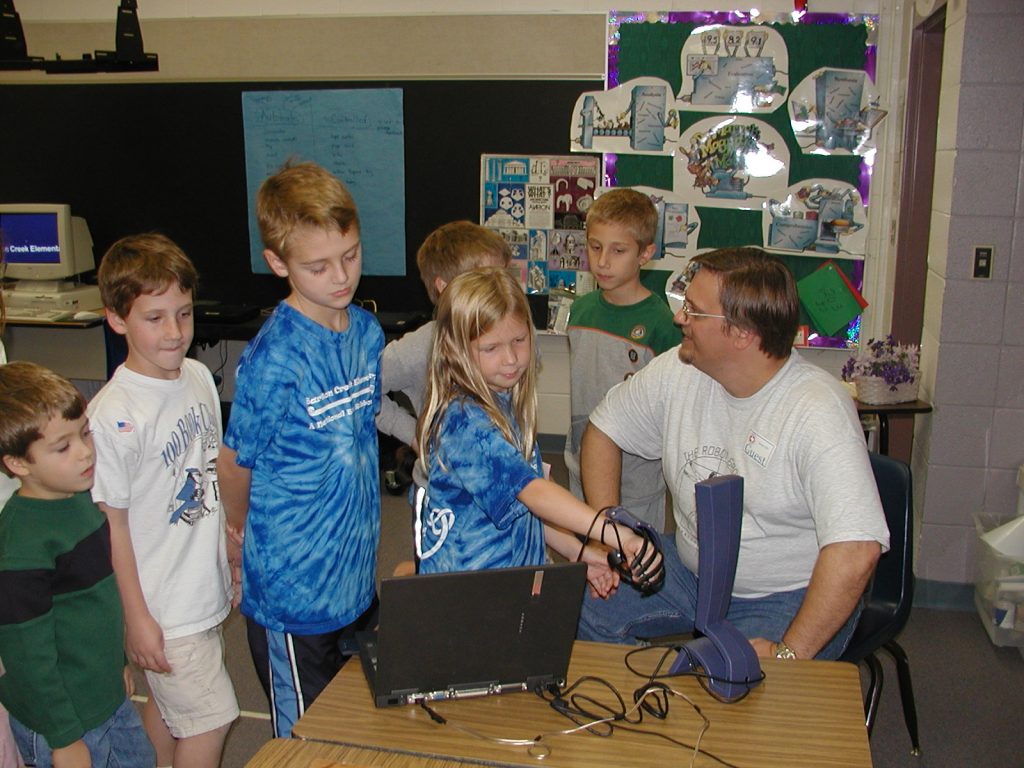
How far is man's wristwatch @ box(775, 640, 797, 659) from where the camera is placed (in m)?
1.77

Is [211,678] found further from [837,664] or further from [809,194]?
[809,194]

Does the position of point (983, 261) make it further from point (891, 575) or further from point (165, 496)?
point (165, 496)

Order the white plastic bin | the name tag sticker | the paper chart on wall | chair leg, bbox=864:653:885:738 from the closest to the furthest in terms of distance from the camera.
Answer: the name tag sticker < chair leg, bbox=864:653:885:738 < the white plastic bin < the paper chart on wall

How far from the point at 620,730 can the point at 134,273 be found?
130cm

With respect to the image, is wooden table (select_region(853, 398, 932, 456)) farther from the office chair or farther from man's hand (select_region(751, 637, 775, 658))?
man's hand (select_region(751, 637, 775, 658))

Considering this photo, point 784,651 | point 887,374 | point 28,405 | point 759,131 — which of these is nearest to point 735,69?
point 759,131

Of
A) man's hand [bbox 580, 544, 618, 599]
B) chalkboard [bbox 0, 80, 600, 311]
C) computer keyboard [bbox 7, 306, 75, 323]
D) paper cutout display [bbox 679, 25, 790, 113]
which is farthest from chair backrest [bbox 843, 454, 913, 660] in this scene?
computer keyboard [bbox 7, 306, 75, 323]

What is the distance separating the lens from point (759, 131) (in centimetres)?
461

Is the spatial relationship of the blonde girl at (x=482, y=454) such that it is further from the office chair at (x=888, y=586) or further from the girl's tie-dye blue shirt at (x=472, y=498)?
the office chair at (x=888, y=586)

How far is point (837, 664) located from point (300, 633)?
0.99 meters

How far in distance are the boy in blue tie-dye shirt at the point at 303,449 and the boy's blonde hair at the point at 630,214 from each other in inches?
47.1

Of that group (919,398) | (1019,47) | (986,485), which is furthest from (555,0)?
(986,485)

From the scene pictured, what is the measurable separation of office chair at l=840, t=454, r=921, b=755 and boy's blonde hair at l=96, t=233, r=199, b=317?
1.59m

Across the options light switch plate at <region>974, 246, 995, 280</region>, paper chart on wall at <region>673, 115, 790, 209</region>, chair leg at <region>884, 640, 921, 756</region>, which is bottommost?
chair leg at <region>884, 640, 921, 756</region>
